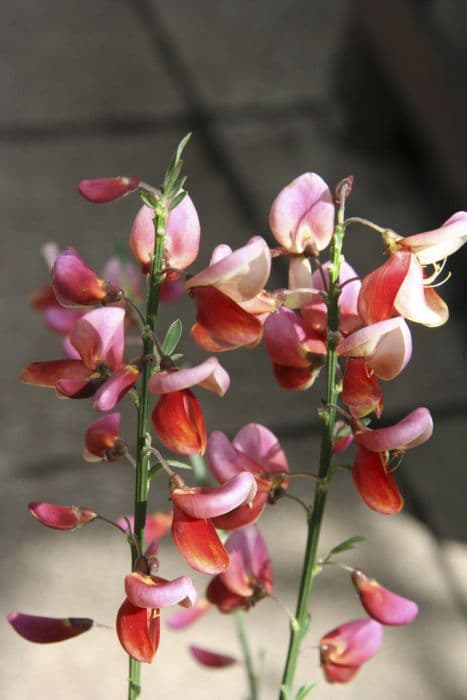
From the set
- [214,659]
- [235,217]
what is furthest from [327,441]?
[235,217]

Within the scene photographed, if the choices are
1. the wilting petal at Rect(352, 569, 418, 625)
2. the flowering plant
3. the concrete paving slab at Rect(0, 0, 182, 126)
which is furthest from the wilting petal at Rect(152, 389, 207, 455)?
the concrete paving slab at Rect(0, 0, 182, 126)

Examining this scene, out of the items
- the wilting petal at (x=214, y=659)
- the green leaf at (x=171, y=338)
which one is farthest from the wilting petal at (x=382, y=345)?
the wilting petal at (x=214, y=659)

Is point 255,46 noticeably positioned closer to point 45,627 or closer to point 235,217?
point 235,217

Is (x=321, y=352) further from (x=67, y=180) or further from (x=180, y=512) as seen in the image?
(x=67, y=180)

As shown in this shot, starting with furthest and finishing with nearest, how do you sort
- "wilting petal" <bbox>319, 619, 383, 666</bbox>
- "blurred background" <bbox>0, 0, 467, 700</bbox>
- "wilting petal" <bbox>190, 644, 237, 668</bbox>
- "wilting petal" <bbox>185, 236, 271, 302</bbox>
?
"blurred background" <bbox>0, 0, 467, 700</bbox> → "wilting petal" <bbox>190, 644, 237, 668</bbox> → "wilting petal" <bbox>319, 619, 383, 666</bbox> → "wilting petal" <bbox>185, 236, 271, 302</bbox>

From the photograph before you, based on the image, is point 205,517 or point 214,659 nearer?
point 205,517

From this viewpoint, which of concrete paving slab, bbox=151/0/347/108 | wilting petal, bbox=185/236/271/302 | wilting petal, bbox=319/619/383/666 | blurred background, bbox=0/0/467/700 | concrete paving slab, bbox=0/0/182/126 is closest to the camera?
wilting petal, bbox=185/236/271/302

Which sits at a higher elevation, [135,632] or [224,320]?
[224,320]

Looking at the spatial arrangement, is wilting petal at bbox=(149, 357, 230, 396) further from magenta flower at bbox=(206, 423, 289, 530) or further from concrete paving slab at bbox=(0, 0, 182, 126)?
concrete paving slab at bbox=(0, 0, 182, 126)
